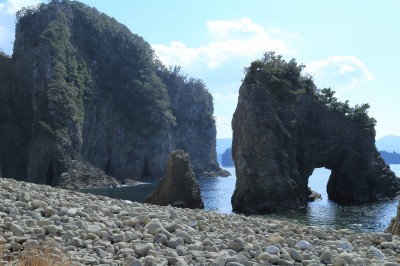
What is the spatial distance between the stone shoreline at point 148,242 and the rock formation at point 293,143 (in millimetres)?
33909

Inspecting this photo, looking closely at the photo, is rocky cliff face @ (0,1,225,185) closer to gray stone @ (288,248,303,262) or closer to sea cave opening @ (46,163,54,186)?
sea cave opening @ (46,163,54,186)

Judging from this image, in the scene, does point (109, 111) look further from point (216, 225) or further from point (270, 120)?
point (216, 225)

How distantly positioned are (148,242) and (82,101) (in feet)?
345

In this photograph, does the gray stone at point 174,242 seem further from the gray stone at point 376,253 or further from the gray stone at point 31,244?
the gray stone at point 376,253

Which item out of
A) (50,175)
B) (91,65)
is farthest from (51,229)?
(91,65)

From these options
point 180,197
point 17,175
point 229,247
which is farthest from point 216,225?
point 17,175

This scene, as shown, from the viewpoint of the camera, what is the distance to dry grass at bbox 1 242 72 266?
5961 millimetres

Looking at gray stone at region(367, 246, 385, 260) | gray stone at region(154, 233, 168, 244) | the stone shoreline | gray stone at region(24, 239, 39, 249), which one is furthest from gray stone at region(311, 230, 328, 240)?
gray stone at region(24, 239, 39, 249)

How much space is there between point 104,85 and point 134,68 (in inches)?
451

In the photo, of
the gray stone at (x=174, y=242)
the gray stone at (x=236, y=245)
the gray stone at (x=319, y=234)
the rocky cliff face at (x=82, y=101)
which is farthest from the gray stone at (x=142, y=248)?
the rocky cliff face at (x=82, y=101)

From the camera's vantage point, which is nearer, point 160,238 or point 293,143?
point 160,238

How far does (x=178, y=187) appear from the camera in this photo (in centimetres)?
4141

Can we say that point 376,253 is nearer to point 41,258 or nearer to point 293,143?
point 41,258

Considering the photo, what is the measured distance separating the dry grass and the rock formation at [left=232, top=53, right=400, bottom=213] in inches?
1496
